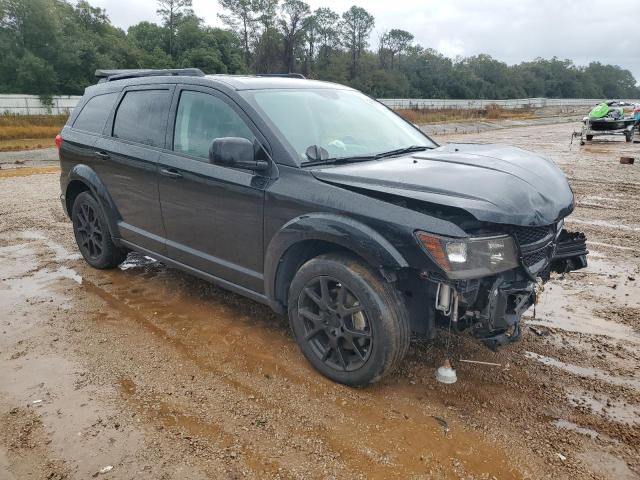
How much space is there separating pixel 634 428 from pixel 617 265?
9.93 feet

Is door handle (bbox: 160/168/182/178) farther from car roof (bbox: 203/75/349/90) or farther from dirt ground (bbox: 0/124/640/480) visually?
dirt ground (bbox: 0/124/640/480)

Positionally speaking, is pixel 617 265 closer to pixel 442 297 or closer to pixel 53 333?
pixel 442 297

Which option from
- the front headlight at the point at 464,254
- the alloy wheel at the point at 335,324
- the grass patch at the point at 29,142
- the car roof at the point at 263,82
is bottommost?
the grass patch at the point at 29,142

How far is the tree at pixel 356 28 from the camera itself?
3524 inches

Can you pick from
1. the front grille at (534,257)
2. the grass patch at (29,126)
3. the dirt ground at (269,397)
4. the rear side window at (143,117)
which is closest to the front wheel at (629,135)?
the dirt ground at (269,397)

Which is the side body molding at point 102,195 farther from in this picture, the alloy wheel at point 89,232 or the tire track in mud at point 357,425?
the tire track in mud at point 357,425

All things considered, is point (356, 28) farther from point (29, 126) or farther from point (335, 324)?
point (335, 324)

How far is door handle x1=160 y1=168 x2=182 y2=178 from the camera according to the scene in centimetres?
394

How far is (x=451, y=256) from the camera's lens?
8.80 feet

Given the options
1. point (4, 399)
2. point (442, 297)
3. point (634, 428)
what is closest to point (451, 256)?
point (442, 297)

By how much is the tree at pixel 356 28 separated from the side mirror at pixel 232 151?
89579mm

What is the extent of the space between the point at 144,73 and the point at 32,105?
3609cm

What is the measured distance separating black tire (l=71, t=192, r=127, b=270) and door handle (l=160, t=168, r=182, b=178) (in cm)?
122

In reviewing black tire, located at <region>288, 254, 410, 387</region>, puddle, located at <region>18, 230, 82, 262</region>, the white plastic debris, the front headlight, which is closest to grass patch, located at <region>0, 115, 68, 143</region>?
puddle, located at <region>18, 230, 82, 262</region>
